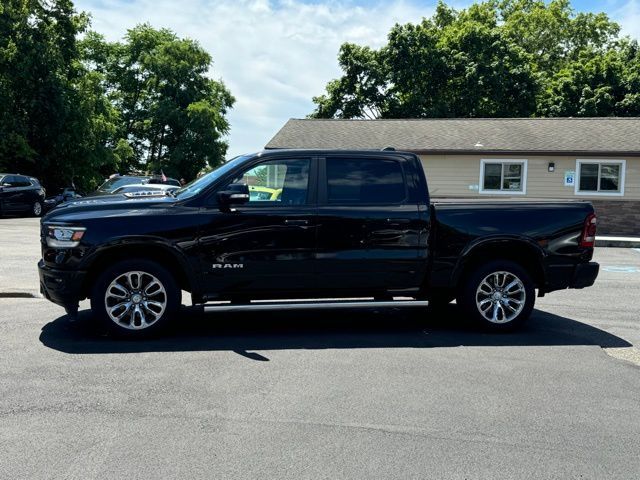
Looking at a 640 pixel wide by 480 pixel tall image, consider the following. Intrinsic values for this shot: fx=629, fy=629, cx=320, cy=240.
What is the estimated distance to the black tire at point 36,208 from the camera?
2565 centimetres

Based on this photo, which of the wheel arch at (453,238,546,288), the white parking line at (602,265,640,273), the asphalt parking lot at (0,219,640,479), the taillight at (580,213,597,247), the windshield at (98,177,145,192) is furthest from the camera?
the windshield at (98,177,145,192)

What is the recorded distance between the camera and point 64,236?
630 cm

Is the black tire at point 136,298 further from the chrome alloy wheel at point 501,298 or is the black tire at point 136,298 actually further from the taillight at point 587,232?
the taillight at point 587,232

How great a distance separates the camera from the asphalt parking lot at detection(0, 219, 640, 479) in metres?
3.68

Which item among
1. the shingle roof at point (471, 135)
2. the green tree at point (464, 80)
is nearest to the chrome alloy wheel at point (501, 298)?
the shingle roof at point (471, 135)

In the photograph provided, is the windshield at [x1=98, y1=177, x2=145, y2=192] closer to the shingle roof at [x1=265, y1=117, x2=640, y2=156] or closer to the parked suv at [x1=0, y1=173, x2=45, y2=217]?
the parked suv at [x1=0, y1=173, x2=45, y2=217]

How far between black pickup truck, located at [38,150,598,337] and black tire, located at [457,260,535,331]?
0.01 meters

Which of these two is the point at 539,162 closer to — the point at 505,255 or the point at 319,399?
the point at 505,255

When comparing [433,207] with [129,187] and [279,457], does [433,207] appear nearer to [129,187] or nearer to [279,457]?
[279,457]

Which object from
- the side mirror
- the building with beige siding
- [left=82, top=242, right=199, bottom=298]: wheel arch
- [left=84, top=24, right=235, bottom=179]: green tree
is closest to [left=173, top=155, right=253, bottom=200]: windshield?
the side mirror

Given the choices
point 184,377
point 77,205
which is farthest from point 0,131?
point 184,377

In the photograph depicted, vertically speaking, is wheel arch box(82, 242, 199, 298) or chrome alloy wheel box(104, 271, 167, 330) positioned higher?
wheel arch box(82, 242, 199, 298)

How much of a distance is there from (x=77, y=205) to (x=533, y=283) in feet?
16.6

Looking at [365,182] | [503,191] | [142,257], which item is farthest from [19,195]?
[365,182]
